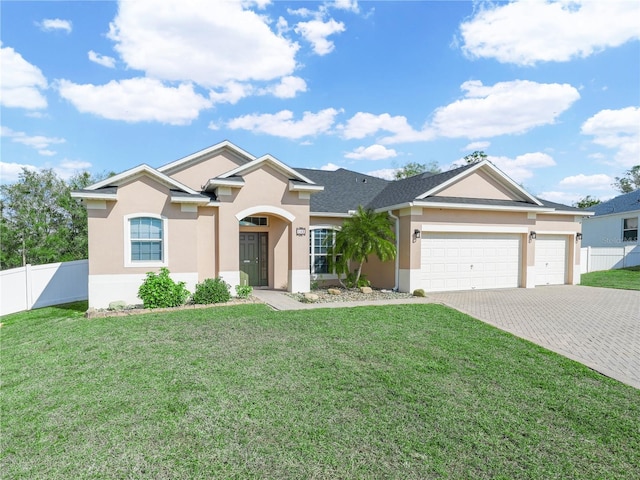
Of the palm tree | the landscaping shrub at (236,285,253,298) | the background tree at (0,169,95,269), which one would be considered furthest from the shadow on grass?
the background tree at (0,169,95,269)

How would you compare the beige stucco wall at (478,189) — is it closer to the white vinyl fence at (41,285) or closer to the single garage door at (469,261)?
the single garage door at (469,261)

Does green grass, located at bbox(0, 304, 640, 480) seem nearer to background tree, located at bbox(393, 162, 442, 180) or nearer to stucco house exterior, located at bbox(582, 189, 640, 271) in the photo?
stucco house exterior, located at bbox(582, 189, 640, 271)

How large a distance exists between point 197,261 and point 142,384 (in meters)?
7.80

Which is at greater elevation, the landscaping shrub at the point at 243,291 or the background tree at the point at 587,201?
the background tree at the point at 587,201

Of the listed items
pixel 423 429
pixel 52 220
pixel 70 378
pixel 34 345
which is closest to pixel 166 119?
pixel 52 220

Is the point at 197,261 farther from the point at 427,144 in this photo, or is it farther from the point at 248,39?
the point at 427,144

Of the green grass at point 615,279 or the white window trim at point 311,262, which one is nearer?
the white window trim at point 311,262

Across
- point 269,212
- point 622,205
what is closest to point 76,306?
point 269,212

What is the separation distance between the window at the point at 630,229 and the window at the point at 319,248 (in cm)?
2458

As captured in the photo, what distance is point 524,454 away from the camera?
3.82m

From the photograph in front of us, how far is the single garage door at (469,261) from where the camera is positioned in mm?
A: 14969

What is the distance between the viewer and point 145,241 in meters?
12.3

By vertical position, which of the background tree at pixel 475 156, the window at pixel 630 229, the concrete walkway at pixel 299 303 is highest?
the background tree at pixel 475 156

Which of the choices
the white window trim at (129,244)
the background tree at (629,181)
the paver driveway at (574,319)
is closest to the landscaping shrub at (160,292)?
the white window trim at (129,244)
